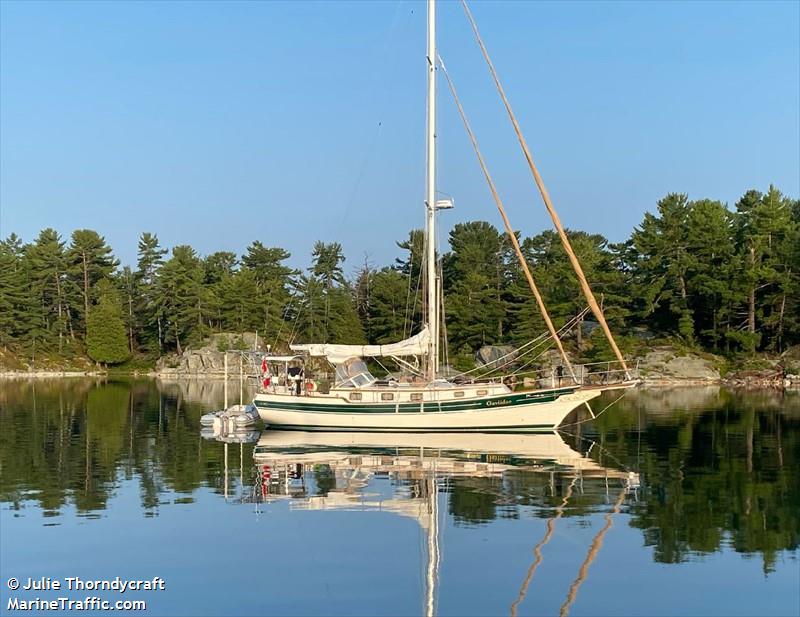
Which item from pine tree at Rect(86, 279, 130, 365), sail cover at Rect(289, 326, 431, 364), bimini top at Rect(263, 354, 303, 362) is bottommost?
bimini top at Rect(263, 354, 303, 362)

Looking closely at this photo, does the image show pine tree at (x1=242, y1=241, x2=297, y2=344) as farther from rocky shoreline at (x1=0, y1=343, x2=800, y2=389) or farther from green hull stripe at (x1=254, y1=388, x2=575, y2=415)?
green hull stripe at (x1=254, y1=388, x2=575, y2=415)

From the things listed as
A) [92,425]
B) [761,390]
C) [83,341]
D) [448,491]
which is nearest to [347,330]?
[83,341]

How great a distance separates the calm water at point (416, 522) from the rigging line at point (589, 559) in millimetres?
63

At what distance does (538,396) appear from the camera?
3931cm

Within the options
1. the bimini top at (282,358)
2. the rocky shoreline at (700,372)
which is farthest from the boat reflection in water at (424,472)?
the rocky shoreline at (700,372)

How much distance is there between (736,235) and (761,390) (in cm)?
2348

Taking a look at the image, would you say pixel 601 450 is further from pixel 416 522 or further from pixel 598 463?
pixel 416 522

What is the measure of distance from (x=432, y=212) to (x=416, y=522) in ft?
69.7

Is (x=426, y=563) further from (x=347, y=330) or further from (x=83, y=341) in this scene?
(x=83, y=341)

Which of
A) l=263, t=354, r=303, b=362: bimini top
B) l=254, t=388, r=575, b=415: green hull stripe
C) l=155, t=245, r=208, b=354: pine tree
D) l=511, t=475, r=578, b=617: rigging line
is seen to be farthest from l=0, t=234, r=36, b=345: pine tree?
l=511, t=475, r=578, b=617: rigging line

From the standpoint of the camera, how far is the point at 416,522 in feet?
70.1

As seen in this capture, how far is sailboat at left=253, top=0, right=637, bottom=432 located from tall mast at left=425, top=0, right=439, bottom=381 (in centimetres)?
4

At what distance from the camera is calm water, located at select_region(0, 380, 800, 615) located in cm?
1599

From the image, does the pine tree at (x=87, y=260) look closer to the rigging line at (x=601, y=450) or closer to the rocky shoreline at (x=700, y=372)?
the rocky shoreline at (x=700, y=372)
